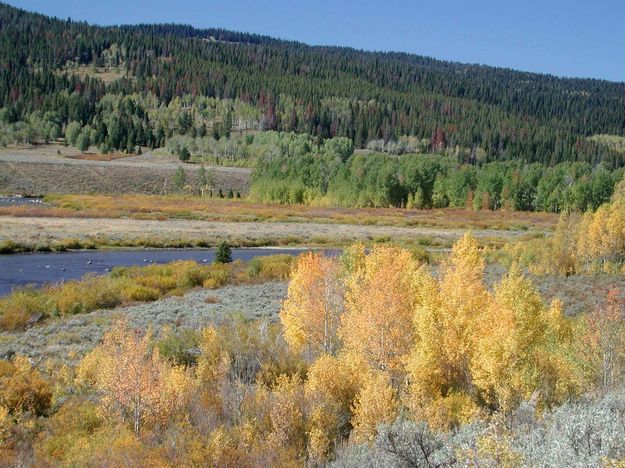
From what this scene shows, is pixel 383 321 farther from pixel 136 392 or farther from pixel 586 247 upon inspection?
pixel 586 247

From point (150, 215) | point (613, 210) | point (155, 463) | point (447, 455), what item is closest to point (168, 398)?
point (155, 463)

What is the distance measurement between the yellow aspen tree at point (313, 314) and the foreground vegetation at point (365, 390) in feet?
1.36

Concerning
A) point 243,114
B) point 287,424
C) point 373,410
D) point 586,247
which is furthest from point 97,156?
point 373,410

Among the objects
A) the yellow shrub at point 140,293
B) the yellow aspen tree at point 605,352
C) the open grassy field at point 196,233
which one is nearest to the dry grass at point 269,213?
the open grassy field at point 196,233

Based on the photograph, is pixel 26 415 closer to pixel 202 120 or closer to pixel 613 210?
pixel 613 210

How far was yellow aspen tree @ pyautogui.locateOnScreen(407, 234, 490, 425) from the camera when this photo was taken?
13.3 m

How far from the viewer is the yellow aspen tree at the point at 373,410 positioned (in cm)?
1184

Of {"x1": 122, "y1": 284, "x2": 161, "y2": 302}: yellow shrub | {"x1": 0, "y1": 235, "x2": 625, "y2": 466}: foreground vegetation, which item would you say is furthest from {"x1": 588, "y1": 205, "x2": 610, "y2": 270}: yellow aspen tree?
{"x1": 122, "y1": 284, "x2": 161, "y2": 302}: yellow shrub

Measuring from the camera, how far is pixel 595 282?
1217 inches

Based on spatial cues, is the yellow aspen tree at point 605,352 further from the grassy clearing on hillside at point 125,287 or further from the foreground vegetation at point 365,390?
the grassy clearing on hillside at point 125,287

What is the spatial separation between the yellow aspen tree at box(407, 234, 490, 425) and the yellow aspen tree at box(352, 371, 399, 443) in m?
0.61

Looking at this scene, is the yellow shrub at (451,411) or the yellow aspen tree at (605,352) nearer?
the yellow shrub at (451,411)

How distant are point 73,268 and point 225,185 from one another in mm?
73563

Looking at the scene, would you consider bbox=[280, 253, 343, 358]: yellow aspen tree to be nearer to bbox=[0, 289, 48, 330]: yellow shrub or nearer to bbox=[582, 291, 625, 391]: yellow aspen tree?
bbox=[582, 291, 625, 391]: yellow aspen tree
